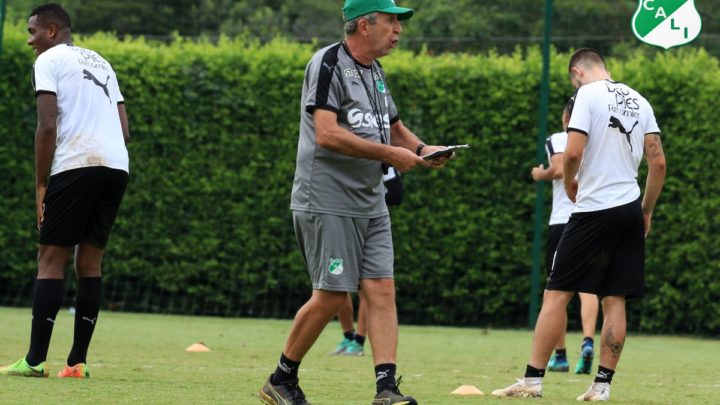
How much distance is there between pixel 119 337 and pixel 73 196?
430 cm

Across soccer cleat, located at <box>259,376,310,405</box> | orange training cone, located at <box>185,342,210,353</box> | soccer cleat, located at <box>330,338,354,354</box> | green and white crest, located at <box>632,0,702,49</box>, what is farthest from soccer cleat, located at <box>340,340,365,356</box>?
green and white crest, located at <box>632,0,702,49</box>

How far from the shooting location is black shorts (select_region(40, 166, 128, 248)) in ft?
23.8

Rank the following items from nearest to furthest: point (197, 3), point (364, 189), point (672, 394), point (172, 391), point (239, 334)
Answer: point (364, 189), point (172, 391), point (672, 394), point (239, 334), point (197, 3)

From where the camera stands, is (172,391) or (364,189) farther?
(172,391)

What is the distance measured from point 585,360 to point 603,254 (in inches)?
93.9

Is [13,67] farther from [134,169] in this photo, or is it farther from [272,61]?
[272,61]

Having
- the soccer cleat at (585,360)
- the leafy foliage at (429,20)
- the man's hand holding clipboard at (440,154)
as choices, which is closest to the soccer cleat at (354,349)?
the soccer cleat at (585,360)

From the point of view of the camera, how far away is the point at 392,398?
580 cm

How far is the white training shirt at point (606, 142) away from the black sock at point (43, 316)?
9.74ft

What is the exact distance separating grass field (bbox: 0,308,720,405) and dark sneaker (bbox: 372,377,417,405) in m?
0.59

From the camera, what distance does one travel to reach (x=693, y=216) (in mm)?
14320

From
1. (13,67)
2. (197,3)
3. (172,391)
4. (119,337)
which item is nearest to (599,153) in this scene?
(172,391)

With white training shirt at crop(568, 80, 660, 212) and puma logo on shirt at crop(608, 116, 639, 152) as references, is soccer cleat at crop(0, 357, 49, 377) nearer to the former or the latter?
white training shirt at crop(568, 80, 660, 212)

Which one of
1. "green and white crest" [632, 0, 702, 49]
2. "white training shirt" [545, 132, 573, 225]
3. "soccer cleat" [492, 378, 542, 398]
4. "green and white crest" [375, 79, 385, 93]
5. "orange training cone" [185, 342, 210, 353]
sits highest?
"green and white crest" [632, 0, 702, 49]
